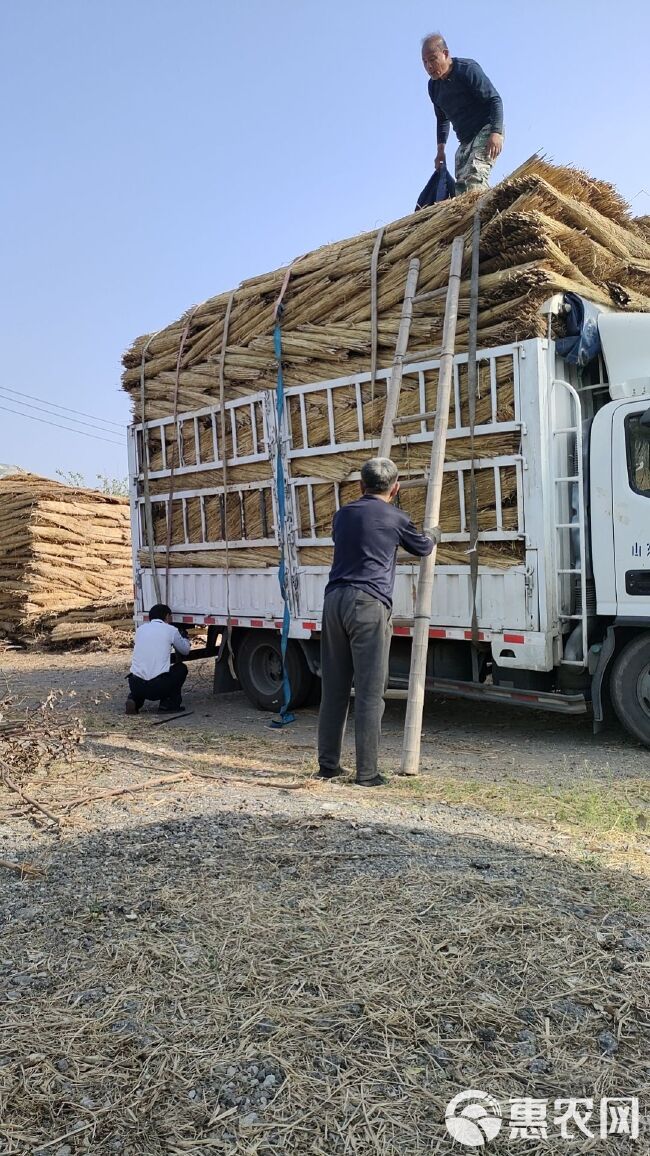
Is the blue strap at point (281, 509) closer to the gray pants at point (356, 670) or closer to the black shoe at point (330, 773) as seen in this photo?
the gray pants at point (356, 670)

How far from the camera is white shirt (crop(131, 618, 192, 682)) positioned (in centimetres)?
924

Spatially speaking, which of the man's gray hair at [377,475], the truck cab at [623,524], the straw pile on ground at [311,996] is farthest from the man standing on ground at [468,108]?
the straw pile on ground at [311,996]

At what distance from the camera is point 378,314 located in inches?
307

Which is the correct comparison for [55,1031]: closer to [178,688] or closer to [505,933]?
[505,933]

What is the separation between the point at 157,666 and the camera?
9.29m

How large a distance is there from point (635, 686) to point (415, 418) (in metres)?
2.63

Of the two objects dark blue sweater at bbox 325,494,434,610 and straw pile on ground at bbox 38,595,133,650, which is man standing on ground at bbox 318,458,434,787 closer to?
dark blue sweater at bbox 325,494,434,610

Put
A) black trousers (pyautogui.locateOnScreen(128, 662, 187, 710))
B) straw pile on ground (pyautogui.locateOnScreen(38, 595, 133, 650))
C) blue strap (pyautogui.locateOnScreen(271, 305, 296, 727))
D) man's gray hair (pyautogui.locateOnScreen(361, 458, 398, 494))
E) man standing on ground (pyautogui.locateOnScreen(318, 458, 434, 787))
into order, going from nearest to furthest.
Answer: man standing on ground (pyautogui.locateOnScreen(318, 458, 434, 787))
man's gray hair (pyautogui.locateOnScreen(361, 458, 398, 494))
blue strap (pyautogui.locateOnScreen(271, 305, 296, 727))
black trousers (pyautogui.locateOnScreen(128, 662, 187, 710))
straw pile on ground (pyautogui.locateOnScreen(38, 595, 133, 650))

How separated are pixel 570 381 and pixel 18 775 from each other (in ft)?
16.0

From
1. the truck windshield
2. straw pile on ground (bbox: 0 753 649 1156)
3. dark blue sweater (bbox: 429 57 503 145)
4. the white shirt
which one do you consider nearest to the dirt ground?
straw pile on ground (bbox: 0 753 649 1156)

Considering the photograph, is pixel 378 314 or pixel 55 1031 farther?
pixel 378 314

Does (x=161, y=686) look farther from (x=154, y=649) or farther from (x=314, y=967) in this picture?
(x=314, y=967)

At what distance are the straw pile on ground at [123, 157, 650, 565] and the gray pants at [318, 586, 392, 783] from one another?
4.64 ft

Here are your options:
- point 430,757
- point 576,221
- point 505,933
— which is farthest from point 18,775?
point 576,221
